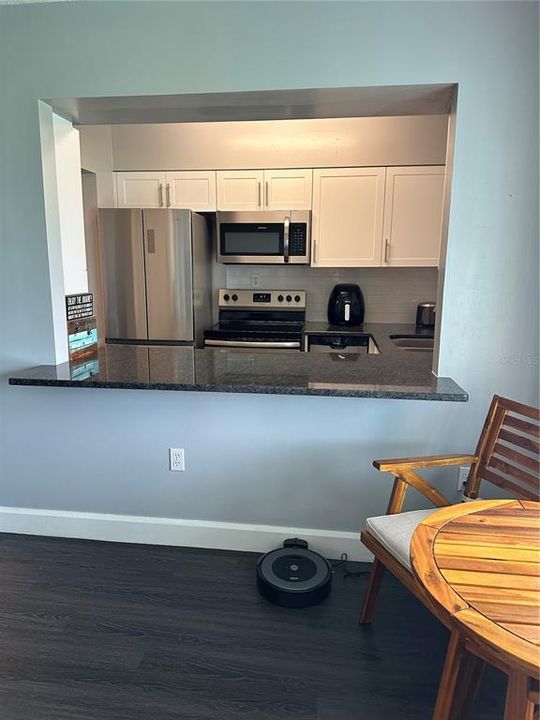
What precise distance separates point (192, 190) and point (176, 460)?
2281 mm

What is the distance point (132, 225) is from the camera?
3377mm

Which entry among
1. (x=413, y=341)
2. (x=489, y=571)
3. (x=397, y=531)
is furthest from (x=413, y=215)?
(x=489, y=571)

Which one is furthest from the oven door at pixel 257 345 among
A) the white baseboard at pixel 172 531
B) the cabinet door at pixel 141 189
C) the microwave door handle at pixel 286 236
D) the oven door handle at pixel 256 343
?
the white baseboard at pixel 172 531

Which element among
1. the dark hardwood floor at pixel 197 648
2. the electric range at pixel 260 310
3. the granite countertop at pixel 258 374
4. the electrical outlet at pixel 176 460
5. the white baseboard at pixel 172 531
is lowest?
the dark hardwood floor at pixel 197 648

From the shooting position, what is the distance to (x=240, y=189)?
3.55 m

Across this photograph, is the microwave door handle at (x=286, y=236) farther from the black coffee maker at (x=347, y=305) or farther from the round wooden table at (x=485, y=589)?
the round wooden table at (x=485, y=589)

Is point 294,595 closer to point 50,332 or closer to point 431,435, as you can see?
point 431,435

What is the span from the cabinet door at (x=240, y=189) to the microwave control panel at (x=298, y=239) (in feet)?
1.06

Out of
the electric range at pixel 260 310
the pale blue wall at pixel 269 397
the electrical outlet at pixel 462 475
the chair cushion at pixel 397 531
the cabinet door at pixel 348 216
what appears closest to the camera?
the chair cushion at pixel 397 531

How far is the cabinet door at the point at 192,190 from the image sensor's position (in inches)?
141

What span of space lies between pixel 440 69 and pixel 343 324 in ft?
7.27

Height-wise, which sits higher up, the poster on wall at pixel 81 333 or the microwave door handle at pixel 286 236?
the microwave door handle at pixel 286 236

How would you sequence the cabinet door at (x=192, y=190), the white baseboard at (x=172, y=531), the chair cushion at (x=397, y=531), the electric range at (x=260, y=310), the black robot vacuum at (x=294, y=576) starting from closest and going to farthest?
the chair cushion at (x=397, y=531) → the black robot vacuum at (x=294, y=576) → the white baseboard at (x=172, y=531) → the cabinet door at (x=192, y=190) → the electric range at (x=260, y=310)

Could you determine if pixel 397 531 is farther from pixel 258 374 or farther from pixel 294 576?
pixel 258 374
